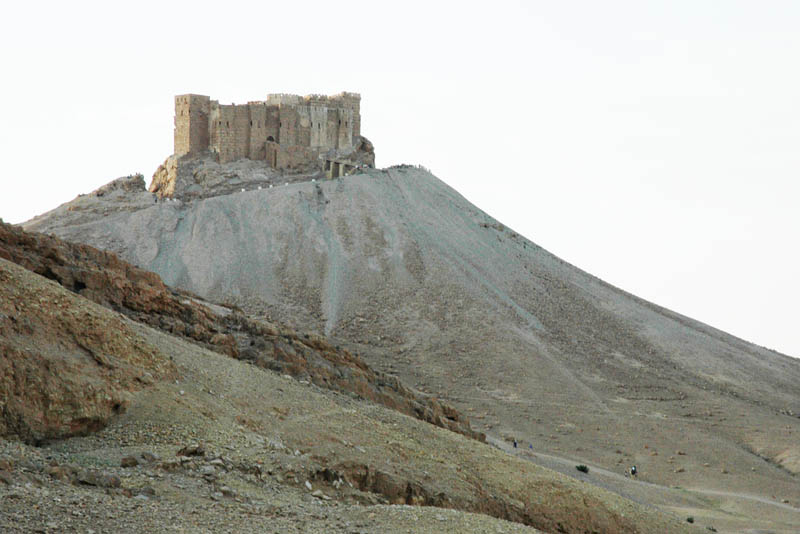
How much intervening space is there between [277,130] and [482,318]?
21.2 m

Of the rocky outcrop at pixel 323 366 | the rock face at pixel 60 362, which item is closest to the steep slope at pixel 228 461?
the rock face at pixel 60 362

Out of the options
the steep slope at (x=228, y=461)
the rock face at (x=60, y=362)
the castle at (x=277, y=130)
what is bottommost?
the steep slope at (x=228, y=461)

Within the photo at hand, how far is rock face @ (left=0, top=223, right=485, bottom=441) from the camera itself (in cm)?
2453

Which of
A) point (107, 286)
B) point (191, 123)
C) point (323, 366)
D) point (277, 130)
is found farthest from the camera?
point (277, 130)

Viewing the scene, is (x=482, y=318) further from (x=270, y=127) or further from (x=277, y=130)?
(x=270, y=127)

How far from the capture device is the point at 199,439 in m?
16.8

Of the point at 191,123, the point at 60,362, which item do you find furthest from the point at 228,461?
the point at 191,123

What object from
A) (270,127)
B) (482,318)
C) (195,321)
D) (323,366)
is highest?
(270,127)

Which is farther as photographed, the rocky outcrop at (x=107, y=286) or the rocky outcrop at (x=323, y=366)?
the rocky outcrop at (x=323, y=366)

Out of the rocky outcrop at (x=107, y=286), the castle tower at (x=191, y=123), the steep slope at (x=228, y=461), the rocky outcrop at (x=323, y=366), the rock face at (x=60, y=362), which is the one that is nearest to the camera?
the steep slope at (x=228, y=461)

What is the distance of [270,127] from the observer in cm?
6800

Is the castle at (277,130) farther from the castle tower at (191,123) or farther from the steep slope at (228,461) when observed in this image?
the steep slope at (228,461)

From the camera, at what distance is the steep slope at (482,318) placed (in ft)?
156

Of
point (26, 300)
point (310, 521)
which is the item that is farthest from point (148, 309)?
point (310, 521)
